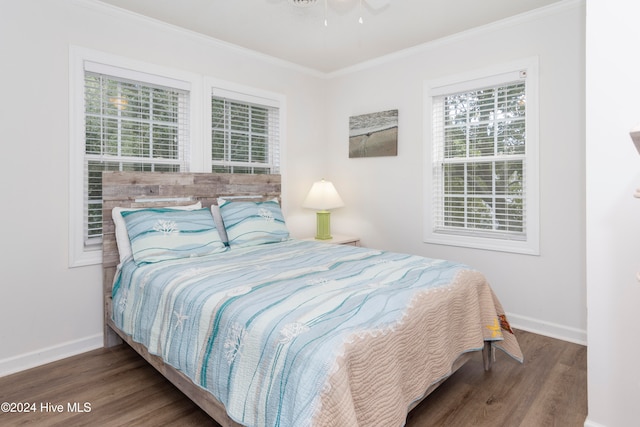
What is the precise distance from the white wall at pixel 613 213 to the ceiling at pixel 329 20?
143cm

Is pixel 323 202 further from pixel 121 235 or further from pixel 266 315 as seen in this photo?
pixel 266 315

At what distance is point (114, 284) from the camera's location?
2.60m

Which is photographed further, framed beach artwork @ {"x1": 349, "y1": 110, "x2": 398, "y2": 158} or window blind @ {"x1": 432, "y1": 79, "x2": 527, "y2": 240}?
framed beach artwork @ {"x1": 349, "y1": 110, "x2": 398, "y2": 158}

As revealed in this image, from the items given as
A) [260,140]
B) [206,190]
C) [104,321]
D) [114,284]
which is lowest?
[104,321]

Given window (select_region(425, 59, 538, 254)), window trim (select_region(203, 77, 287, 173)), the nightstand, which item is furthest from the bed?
window (select_region(425, 59, 538, 254))

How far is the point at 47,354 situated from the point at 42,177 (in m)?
1.22

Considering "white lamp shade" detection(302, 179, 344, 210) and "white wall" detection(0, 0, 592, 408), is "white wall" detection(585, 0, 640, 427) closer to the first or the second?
"white wall" detection(0, 0, 592, 408)

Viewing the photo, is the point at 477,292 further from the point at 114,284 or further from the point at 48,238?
the point at 48,238

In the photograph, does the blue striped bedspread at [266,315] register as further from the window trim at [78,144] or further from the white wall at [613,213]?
the white wall at [613,213]

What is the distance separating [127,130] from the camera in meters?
2.92

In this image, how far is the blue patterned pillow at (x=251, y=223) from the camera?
302 centimetres

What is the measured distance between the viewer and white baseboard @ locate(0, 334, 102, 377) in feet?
7.75

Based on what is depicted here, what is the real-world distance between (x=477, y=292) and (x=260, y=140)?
2622mm

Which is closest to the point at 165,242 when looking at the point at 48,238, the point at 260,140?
the point at 48,238
